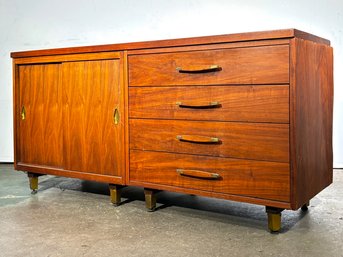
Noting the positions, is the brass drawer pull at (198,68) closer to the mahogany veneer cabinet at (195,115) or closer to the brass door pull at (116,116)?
the mahogany veneer cabinet at (195,115)

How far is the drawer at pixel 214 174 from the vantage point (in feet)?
6.05

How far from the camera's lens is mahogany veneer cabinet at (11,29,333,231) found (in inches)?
71.6

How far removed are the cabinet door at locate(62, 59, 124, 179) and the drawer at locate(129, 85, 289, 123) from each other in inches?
4.6

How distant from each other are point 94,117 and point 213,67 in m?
0.70

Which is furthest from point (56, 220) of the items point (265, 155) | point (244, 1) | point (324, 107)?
point (244, 1)

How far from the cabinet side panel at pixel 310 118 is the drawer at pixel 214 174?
77 millimetres

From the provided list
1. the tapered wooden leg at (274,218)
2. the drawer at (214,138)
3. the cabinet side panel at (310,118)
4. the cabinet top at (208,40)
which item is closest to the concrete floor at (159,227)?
the tapered wooden leg at (274,218)

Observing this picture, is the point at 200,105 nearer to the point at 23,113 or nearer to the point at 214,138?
the point at 214,138

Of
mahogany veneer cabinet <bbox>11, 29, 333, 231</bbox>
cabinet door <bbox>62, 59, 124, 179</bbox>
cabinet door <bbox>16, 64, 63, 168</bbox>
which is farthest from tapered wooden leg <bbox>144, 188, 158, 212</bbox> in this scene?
cabinet door <bbox>16, 64, 63, 168</bbox>

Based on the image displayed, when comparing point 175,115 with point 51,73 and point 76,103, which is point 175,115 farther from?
point 51,73

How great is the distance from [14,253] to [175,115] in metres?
0.82

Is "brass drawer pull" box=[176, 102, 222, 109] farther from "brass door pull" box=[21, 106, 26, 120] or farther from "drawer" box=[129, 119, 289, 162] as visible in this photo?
"brass door pull" box=[21, 106, 26, 120]

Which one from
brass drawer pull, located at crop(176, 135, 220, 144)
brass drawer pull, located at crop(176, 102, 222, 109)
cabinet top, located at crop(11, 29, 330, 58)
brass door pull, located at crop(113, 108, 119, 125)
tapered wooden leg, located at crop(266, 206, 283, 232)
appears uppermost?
cabinet top, located at crop(11, 29, 330, 58)

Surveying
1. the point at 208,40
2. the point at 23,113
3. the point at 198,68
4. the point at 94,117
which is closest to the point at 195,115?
the point at 198,68
